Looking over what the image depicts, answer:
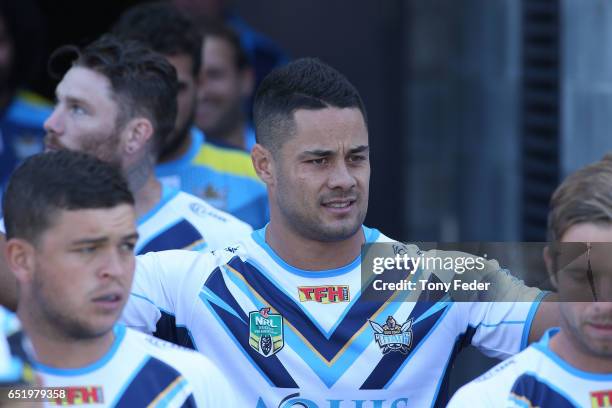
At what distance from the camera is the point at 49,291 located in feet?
11.0

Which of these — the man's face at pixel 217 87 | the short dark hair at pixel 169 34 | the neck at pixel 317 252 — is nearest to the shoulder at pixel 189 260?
the neck at pixel 317 252

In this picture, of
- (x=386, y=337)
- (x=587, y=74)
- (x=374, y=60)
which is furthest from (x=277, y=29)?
(x=386, y=337)

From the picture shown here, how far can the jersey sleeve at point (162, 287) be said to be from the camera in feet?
12.8

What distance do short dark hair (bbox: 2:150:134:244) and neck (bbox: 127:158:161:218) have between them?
1.44 meters

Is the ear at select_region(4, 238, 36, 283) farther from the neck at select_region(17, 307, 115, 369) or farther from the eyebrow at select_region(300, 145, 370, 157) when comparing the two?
the eyebrow at select_region(300, 145, 370, 157)

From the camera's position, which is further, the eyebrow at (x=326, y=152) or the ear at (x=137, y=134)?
the ear at (x=137, y=134)

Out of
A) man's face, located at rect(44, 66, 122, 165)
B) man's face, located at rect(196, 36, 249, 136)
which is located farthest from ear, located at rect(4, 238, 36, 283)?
man's face, located at rect(196, 36, 249, 136)

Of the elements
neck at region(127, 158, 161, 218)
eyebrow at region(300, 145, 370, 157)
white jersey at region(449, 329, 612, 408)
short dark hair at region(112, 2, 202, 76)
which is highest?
short dark hair at region(112, 2, 202, 76)

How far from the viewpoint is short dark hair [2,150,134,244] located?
131 inches

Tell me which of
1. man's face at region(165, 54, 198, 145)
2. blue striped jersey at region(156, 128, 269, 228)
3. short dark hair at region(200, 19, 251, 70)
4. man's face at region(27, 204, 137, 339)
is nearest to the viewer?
man's face at region(27, 204, 137, 339)

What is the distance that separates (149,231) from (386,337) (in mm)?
1355

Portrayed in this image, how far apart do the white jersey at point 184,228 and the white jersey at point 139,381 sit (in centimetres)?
142

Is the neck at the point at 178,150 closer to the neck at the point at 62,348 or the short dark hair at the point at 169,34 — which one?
the short dark hair at the point at 169,34

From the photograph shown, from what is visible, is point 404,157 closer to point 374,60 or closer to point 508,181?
point 374,60
